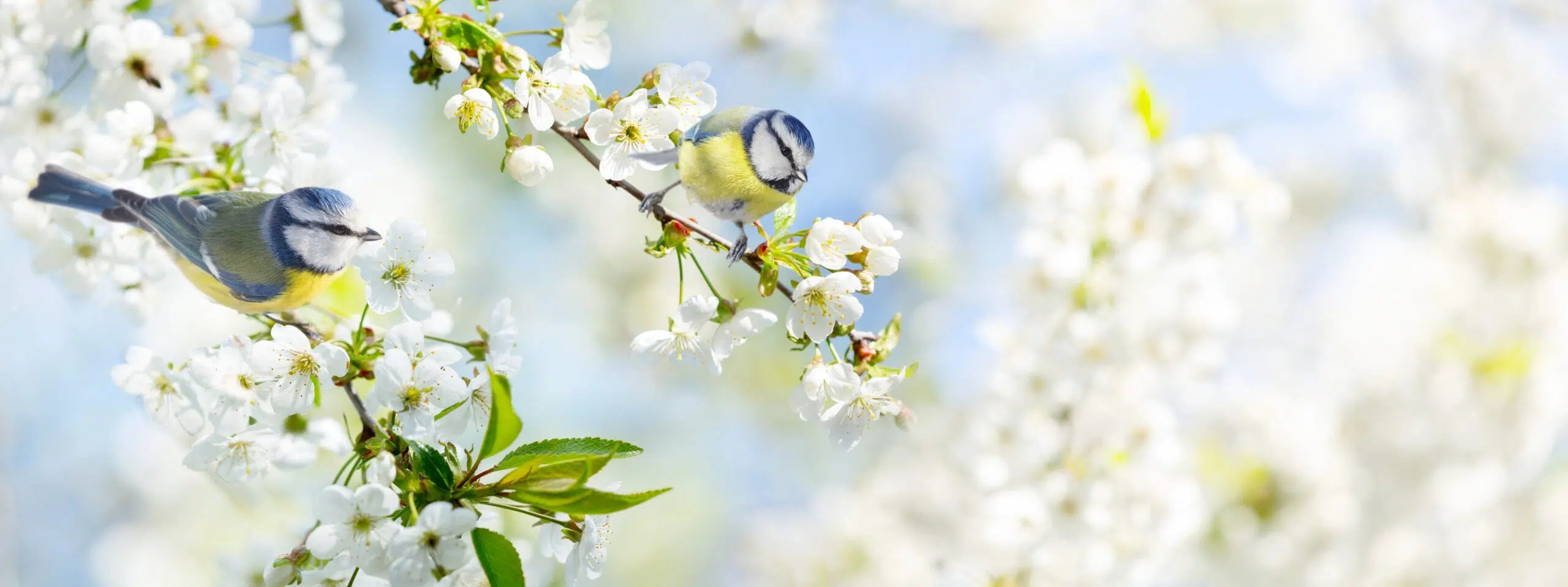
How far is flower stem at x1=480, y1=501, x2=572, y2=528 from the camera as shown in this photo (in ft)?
1.28

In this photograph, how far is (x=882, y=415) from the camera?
48 cm

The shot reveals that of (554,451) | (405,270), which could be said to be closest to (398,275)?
(405,270)

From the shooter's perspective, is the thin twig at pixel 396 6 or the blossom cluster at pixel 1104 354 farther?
the blossom cluster at pixel 1104 354

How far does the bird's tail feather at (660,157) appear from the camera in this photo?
0.41 metres

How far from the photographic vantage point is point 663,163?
1.38ft

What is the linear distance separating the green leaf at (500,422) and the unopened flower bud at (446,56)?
0.16m

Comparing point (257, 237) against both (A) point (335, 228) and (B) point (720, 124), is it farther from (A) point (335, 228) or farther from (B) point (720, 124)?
(B) point (720, 124)

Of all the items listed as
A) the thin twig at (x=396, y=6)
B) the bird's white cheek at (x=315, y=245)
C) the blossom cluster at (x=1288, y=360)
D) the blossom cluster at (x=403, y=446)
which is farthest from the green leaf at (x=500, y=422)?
the blossom cluster at (x=1288, y=360)

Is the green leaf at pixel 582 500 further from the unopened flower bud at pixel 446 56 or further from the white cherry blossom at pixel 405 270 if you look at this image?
the unopened flower bud at pixel 446 56

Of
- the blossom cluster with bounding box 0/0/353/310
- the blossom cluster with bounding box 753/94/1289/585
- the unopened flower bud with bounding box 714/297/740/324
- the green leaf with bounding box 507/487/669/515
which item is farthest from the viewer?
the blossom cluster with bounding box 753/94/1289/585

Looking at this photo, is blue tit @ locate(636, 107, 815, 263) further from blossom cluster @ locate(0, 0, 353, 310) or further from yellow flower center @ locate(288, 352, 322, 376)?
blossom cluster @ locate(0, 0, 353, 310)

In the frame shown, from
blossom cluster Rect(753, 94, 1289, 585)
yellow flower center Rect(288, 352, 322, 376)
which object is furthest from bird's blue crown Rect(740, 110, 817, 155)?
blossom cluster Rect(753, 94, 1289, 585)

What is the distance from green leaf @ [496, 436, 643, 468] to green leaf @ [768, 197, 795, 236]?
125 millimetres

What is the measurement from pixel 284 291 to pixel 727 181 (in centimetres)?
22
